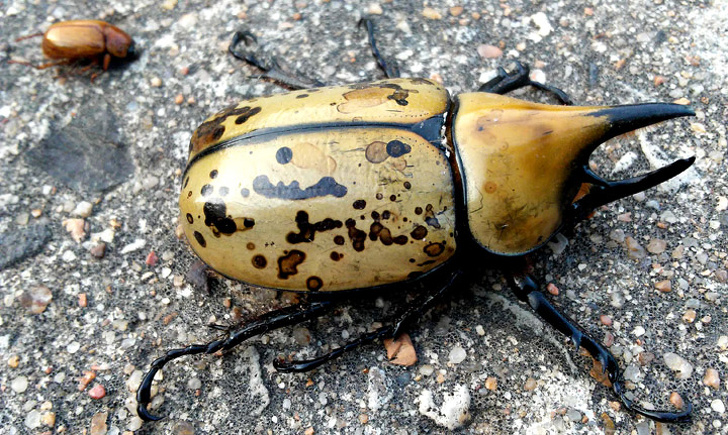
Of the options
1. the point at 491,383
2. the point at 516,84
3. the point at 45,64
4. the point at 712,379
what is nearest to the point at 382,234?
the point at 491,383

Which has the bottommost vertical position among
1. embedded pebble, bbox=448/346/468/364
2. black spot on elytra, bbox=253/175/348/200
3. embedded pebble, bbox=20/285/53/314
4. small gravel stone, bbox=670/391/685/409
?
embedded pebble, bbox=20/285/53/314

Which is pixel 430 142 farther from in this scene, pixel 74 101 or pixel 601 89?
pixel 74 101

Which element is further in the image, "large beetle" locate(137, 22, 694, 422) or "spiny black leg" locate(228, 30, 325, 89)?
"spiny black leg" locate(228, 30, 325, 89)

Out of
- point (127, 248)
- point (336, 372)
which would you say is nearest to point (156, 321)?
point (127, 248)

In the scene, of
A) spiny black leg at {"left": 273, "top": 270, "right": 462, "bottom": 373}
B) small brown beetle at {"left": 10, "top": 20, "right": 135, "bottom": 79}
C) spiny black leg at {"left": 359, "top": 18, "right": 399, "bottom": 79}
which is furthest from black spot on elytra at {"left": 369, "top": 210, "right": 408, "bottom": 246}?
small brown beetle at {"left": 10, "top": 20, "right": 135, "bottom": 79}

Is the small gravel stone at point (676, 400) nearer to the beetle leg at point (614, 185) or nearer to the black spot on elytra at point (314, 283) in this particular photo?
the beetle leg at point (614, 185)

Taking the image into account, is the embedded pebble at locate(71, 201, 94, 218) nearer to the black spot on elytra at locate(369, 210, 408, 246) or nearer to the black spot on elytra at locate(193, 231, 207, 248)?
the black spot on elytra at locate(193, 231, 207, 248)

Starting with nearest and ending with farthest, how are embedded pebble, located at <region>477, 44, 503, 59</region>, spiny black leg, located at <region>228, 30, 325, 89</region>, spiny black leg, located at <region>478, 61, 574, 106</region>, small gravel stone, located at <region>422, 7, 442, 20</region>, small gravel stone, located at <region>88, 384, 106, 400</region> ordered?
1. small gravel stone, located at <region>88, 384, 106, 400</region>
2. spiny black leg, located at <region>478, 61, 574, 106</region>
3. spiny black leg, located at <region>228, 30, 325, 89</region>
4. embedded pebble, located at <region>477, 44, 503, 59</region>
5. small gravel stone, located at <region>422, 7, 442, 20</region>

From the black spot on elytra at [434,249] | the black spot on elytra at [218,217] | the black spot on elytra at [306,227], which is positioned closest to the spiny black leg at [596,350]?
the black spot on elytra at [434,249]
